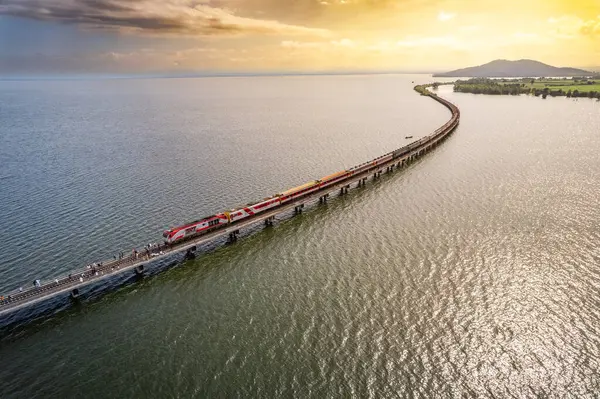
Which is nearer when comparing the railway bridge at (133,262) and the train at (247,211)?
the railway bridge at (133,262)

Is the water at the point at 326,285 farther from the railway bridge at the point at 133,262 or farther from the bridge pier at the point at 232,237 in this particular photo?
the railway bridge at the point at 133,262

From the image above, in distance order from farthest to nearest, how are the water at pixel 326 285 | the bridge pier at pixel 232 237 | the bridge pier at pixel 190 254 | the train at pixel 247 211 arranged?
the bridge pier at pixel 232 237
the bridge pier at pixel 190 254
the train at pixel 247 211
the water at pixel 326 285

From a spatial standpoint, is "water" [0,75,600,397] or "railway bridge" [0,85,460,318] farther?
"railway bridge" [0,85,460,318]

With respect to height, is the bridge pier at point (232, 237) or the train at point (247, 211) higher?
the train at point (247, 211)

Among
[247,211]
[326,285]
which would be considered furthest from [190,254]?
[326,285]

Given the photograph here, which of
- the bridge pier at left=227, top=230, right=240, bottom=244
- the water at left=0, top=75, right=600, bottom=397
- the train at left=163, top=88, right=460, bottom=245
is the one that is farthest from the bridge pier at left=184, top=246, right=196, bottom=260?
the bridge pier at left=227, top=230, right=240, bottom=244

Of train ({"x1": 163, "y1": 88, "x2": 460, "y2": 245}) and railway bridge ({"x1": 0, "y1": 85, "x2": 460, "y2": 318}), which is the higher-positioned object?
train ({"x1": 163, "y1": 88, "x2": 460, "y2": 245})

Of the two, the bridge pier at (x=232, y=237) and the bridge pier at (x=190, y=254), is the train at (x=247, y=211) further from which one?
the bridge pier at (x=190, y=254)

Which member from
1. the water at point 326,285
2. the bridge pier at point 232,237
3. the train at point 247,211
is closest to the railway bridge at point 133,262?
the bridge pier at point 232,237

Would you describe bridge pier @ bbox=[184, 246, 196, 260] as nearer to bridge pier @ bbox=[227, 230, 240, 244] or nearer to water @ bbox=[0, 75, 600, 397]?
water @ bbox=[0, 75, 600, 397]

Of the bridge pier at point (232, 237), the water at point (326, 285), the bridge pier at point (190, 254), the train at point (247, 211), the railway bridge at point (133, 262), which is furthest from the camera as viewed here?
the bridge pier at point (232, 237)
